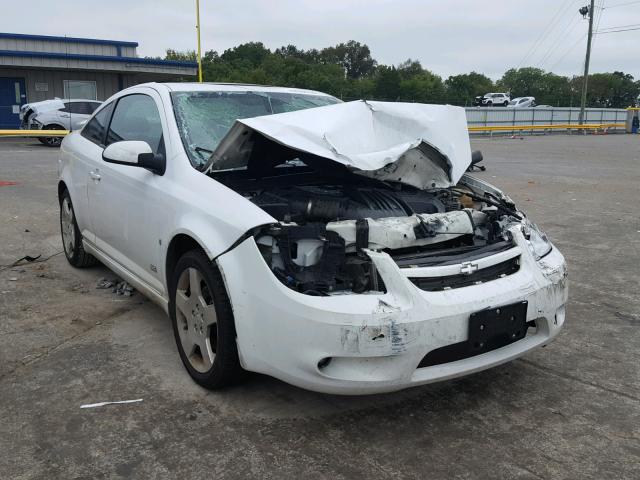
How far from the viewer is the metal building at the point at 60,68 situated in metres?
24.1

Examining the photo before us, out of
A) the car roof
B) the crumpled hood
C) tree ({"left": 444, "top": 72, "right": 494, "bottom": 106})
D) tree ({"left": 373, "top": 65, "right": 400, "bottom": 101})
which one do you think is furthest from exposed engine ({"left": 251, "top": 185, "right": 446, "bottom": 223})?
tree ({"left": 444, "top": 72, "right": 494, "bottom": 106})

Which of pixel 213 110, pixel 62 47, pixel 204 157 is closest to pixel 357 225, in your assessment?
pixel 204 157

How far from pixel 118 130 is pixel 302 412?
2673mm

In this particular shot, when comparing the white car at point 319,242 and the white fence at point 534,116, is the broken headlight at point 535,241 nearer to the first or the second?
the white car at point 319,242

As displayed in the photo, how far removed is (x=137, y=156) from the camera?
352 cm

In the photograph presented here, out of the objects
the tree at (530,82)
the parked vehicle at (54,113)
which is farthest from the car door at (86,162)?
the tree at (530,82)

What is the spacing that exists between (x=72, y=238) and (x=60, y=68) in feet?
73.7

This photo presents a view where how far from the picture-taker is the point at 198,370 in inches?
126

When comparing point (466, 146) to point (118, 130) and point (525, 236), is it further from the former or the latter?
point (118, 130)

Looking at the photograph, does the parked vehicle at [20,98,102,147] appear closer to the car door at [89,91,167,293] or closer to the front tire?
the car door at [89,91,167,293]

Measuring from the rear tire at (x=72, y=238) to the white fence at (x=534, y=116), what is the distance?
93.9ft

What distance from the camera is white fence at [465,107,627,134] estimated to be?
1314 inches

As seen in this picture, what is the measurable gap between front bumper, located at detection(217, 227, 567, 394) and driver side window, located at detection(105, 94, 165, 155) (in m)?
1.40

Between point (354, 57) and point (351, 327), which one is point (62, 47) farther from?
point (354, 57)
